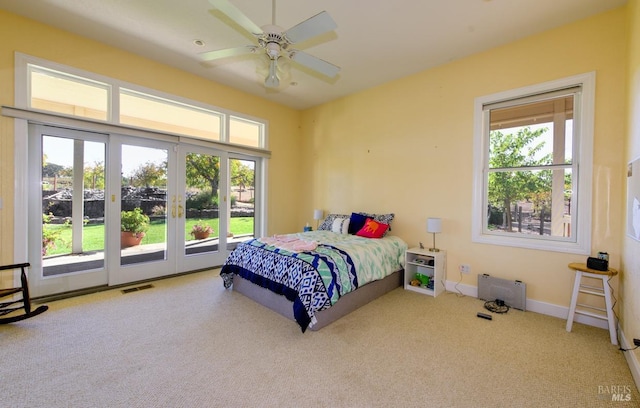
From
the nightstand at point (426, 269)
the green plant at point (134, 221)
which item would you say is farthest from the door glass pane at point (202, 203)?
the nightstand at point (426, 269)

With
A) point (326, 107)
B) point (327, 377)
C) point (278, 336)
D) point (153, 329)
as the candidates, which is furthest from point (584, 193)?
point (153, 329)

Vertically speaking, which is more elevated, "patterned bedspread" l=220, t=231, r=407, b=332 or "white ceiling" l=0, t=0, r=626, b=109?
"white ceiling" l=0, t=0, r=626, b=109

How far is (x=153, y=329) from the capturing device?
245cm

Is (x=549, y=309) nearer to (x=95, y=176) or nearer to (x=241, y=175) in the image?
(x=241, y=175)

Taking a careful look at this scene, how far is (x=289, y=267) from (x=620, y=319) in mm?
3069

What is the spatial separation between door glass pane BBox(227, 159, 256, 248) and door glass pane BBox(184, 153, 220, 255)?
0.27m

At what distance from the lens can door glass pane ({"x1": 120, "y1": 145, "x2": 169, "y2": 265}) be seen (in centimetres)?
361

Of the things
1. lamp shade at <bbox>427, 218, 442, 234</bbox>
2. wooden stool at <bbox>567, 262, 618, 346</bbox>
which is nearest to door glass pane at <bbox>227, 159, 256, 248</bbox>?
lamp shade at <bbox>427, 218, 442, 234</bbox>

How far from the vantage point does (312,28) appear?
197cm

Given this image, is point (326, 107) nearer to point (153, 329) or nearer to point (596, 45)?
point (596, 45)

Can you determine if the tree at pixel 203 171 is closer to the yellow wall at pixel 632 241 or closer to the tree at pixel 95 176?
the tree at pixel 95 176

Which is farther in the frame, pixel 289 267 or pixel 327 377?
pixel 289 267

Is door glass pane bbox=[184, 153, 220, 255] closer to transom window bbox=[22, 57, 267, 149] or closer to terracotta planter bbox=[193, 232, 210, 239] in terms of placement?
terracotta planter bbox=[193, 232, 210, 239]

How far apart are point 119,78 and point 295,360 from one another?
401 centimetres
